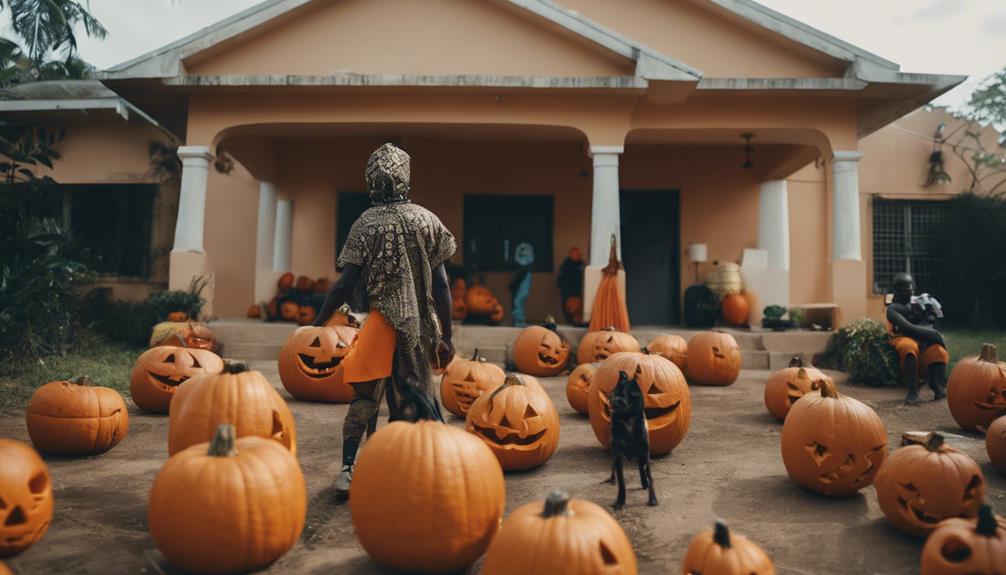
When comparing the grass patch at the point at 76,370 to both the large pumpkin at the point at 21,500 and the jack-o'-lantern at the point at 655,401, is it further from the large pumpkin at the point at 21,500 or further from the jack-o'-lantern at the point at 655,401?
the jack-o'-lantern at the point at 655,401

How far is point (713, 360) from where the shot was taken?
709 cm

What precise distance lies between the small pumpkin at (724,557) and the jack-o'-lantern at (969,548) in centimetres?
59

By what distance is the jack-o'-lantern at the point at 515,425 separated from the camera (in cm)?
379

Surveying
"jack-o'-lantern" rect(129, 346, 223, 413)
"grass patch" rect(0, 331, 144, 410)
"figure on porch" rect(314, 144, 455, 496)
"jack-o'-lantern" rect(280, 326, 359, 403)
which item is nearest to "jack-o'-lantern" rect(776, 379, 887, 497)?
"figure on porch" rect(314, 144, 455, 496)

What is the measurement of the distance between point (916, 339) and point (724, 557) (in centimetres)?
556

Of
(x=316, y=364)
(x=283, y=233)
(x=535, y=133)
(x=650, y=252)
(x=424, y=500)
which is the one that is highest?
(x=535, y=133)

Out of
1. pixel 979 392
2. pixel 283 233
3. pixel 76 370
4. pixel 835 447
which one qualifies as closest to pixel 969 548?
pixel 835 447

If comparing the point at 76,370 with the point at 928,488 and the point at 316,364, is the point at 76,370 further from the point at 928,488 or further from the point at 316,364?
the point at 928,488

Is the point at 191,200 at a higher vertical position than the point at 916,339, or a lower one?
higher

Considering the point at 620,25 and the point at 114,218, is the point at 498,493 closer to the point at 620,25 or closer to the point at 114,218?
the point at 620,25

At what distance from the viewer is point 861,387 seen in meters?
7.37

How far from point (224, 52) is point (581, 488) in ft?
30.3

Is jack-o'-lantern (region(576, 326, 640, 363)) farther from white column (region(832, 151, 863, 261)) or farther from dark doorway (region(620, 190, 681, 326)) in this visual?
dark doorway (region(620, 190, 681, 326))

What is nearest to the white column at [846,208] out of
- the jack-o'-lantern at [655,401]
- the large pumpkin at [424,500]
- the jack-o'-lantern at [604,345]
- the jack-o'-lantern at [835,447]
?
the jack-o'-lantern at [604,345]
